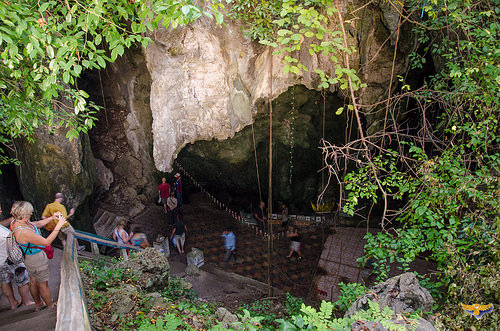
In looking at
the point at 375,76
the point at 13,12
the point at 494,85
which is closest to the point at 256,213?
the point at 375,76

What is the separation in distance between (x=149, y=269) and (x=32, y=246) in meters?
1.76

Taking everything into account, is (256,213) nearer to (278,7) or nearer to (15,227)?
(278,7)

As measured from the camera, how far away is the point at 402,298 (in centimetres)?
270

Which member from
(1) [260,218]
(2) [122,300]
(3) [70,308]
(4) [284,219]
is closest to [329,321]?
(3) [70,308]

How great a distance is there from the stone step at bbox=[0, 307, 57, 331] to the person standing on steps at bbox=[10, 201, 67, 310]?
0.45ft

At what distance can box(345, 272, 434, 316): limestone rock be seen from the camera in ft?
8.64

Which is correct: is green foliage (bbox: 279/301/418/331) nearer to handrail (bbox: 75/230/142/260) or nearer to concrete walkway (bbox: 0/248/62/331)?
concrete walkway (bbox: 0/248/62/331)

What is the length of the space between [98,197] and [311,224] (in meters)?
6.88

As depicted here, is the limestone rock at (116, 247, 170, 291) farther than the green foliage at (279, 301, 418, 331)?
Yes

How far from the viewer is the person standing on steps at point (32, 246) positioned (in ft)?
8.18

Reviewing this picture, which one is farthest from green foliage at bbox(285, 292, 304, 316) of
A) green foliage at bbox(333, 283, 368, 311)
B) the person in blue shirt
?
the person in blue shirt

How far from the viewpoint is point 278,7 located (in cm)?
514

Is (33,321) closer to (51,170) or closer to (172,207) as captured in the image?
(51,170)

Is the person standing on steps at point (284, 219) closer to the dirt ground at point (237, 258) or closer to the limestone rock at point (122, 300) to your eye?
the dirt ground at point (237, 258)
